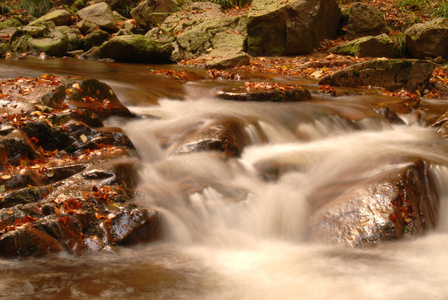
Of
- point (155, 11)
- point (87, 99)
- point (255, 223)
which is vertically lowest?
point (255, 223)

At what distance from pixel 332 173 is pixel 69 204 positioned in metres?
3.14

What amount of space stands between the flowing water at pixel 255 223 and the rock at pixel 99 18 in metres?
10.8

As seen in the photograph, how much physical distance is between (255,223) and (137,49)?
32.4ft

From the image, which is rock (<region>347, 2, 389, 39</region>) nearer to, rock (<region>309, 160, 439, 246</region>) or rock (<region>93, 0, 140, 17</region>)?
rock (<region>309, 160, 439, 246</region>)

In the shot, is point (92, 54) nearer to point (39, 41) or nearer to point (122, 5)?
point (39, 41)

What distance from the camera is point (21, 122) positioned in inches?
192

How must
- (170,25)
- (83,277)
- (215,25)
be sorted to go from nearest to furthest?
(83,277) → (215,25) → (170,25)

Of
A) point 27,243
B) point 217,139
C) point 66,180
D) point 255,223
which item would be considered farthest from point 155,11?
point 27,243

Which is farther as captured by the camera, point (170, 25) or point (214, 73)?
point (170, 25)

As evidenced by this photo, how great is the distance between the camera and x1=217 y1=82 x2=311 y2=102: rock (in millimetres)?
7641

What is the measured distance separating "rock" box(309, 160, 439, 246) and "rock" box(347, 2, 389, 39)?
10.9 meters

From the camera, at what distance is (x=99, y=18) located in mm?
17781

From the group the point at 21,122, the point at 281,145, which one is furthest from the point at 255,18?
the point at 21,122

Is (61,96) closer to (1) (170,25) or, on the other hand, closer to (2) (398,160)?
(2) (398,160)
